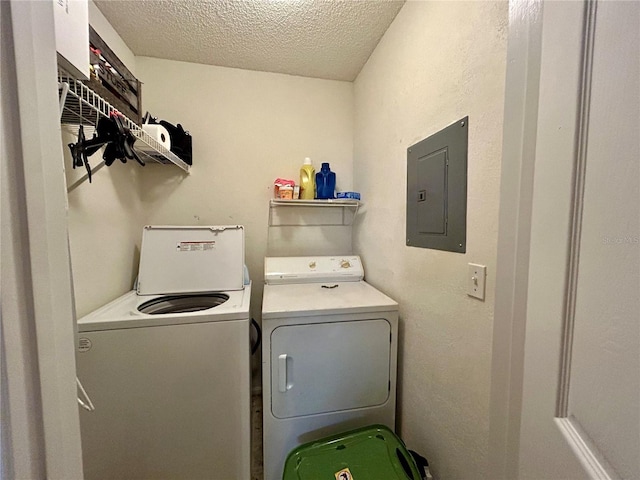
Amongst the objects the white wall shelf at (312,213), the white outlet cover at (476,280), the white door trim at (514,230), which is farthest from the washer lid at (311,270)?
the white door trim at (514,230)

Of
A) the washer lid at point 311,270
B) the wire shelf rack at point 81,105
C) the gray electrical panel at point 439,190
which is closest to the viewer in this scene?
the wire shelf rack at point 81,105

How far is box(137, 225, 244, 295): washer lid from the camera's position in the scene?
1.75 m

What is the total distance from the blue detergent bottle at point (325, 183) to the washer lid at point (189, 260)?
2.66 feet

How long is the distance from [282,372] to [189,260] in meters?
1.05

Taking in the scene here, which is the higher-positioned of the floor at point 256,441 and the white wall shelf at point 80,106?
the white wall shelf at point 80,106

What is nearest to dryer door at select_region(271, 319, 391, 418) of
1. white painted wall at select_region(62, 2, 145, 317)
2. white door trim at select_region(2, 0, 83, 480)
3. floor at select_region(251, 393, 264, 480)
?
floor at select_region(251, 393, 264, 480)

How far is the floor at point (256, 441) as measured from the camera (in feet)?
5.04

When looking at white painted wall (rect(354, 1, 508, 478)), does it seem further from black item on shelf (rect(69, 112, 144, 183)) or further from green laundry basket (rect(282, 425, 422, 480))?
black item on shelf (rect(69, 112, 144, 183))

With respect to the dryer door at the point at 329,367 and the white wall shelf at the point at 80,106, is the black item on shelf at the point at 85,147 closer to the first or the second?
the white wall shelf at the point at 80,106

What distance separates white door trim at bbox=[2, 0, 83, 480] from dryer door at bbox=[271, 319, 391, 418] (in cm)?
95

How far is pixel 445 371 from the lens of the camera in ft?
3.79

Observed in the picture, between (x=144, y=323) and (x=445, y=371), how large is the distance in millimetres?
1450

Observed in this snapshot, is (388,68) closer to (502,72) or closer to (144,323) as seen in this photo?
(502,72)

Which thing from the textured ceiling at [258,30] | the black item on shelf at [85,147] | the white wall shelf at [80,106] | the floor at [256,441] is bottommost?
the floor at [256,441]
